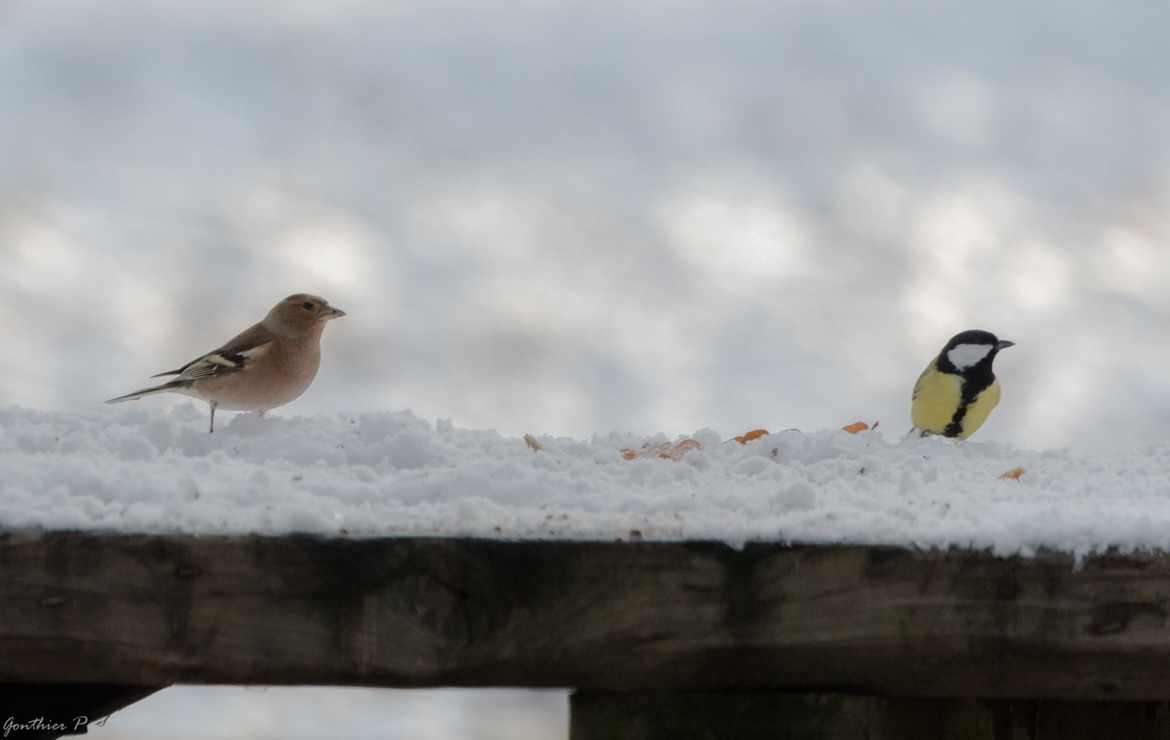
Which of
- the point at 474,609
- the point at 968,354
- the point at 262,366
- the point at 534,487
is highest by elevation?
the point at 968,354

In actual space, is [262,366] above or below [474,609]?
above

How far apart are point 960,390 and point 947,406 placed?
0.36ft

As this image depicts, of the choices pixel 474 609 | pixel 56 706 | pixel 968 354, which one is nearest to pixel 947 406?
pixel 968 354

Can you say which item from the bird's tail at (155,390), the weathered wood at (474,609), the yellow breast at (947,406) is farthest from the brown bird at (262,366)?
the weathered wood at (474,609)

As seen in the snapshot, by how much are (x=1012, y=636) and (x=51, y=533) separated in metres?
1.56

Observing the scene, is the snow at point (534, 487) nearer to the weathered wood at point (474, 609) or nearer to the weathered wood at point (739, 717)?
the weathered wood at point (474, 609)

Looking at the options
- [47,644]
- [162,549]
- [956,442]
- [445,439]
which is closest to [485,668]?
[162,549]

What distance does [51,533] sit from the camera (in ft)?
7.32

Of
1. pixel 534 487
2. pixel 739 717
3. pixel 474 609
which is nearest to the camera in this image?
pixel 474 609

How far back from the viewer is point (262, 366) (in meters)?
6.42

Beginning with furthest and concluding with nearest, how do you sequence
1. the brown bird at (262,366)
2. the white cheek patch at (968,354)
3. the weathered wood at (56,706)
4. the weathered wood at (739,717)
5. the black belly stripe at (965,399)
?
the white cheek patch at (968,354) < the black belly stripe at (965,399) < the brown bird at (262,366) < the weathered wood at (56,706) < the weathered wood at (739,717)

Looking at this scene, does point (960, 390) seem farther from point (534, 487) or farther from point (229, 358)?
point (534, 487)

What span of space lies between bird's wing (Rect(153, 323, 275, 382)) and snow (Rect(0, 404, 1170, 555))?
96.8 inches

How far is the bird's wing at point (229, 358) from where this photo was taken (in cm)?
639
